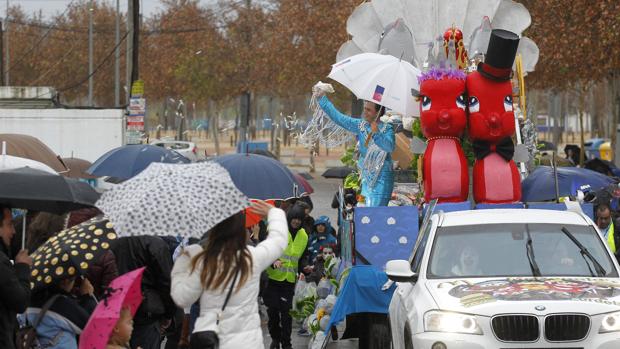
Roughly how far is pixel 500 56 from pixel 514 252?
11.5 feet

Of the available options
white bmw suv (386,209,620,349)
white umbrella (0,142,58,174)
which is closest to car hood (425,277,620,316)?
white bmw suv (386,209,620,349)

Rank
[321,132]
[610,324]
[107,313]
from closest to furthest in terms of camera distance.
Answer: [107,313]
[610,324]
[321,132]

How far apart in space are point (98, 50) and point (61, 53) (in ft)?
7.61

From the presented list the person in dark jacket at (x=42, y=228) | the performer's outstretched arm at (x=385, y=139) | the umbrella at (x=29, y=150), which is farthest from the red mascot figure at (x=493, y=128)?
the person in dark jacket at (x=42, y=228)

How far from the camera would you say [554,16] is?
3388 centimetres

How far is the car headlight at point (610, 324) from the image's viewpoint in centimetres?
870

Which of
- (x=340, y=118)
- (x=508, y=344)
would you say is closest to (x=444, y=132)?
(x=340, y=118)

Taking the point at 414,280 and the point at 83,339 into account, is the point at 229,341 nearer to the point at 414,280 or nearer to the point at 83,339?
the point at 83,339

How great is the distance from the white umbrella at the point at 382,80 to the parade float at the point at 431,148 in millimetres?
13

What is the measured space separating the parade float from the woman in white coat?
4136 mm

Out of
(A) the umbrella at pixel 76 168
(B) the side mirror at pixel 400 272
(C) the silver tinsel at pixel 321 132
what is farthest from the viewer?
(A) the umbrella at pixel 76 168

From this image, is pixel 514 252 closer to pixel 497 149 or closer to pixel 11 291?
pixel 497 149

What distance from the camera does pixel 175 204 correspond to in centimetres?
669

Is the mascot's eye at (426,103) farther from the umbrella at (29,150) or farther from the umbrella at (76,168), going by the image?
the umbrella at (76,168)
